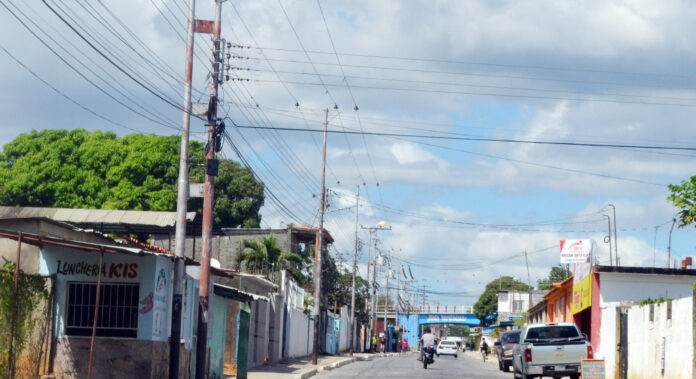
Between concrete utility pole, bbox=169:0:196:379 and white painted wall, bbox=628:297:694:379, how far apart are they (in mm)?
11532

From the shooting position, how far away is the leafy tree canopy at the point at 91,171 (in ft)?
186

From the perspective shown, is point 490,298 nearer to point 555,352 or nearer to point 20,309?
point 555,352

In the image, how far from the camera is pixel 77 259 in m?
20.1

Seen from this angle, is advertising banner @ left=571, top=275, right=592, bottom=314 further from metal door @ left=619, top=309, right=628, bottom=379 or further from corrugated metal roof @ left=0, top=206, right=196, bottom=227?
corrugated metal roof @ left=0, top=206, right=196, bottom=227

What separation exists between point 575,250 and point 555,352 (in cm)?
3156

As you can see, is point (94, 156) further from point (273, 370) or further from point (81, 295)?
point (81, 295)

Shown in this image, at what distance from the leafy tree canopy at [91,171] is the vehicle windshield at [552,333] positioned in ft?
104

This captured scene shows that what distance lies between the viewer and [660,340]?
80.9 feet

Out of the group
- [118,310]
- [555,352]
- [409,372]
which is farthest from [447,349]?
[118,310]

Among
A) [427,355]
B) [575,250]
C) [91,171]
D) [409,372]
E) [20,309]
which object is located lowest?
[409,372]

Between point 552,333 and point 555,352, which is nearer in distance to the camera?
point 555,352

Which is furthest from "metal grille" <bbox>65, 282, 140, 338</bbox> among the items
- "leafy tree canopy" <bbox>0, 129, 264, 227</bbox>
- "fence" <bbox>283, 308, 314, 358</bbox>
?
"leafy tree canopy" <bbox>0, 129, 264, 227</bbox>

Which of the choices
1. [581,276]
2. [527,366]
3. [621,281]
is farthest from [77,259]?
[581,276]

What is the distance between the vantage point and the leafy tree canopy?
56.6 meters
